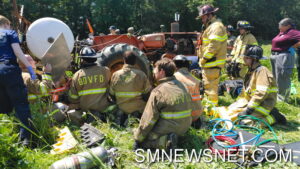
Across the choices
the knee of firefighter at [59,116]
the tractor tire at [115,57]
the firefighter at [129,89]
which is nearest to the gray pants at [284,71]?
the tractor tire at [115,57]

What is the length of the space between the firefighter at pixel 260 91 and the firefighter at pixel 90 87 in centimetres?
248

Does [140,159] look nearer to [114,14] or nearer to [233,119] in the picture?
[233,119]

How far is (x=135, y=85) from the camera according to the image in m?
4.56

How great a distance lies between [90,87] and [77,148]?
4.42ft

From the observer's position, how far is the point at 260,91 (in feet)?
14.6

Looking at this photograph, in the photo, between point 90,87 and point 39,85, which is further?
point 90,87

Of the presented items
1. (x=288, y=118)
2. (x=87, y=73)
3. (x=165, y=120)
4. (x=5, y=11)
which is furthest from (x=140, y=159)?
(x=5, y=11)

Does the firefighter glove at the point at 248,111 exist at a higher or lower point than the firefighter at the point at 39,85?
lower

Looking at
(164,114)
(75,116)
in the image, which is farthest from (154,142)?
(75,116)

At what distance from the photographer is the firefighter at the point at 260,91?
4457 millimetres

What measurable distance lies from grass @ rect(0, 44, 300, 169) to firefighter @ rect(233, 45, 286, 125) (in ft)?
0.96

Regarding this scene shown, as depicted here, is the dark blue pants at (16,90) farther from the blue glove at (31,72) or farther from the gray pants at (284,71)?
the gray pants at (284,71)

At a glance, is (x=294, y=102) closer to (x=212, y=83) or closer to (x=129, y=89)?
(x=212, y=83)

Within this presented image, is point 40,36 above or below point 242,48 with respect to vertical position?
above
